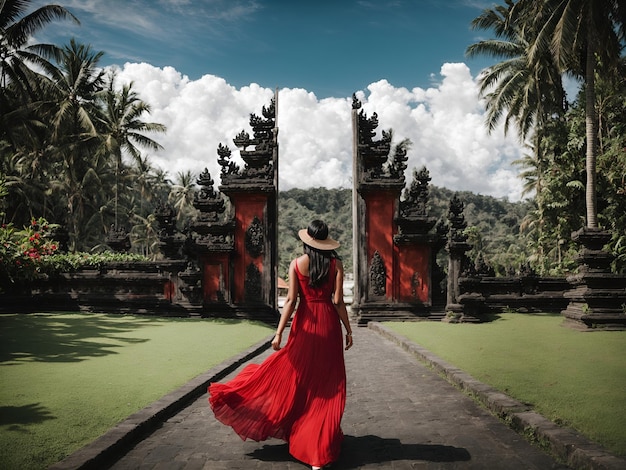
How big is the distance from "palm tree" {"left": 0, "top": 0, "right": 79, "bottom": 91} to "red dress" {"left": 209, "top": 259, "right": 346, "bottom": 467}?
2132 cm

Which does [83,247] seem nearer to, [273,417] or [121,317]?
[121,317]

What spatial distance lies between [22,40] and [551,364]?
2270 cm

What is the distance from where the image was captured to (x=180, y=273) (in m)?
14.5

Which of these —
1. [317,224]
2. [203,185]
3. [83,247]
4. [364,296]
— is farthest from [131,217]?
[317,224]

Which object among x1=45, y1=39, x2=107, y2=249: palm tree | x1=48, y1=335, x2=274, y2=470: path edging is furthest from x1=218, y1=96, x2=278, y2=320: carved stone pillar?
x1=45, y1=39, x2=107, y2=249: palm tree

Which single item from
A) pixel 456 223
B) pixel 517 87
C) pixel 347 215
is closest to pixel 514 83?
pixel 517 87

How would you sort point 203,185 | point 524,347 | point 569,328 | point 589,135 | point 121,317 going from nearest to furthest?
point 524,347
point 569,328
point 121,317
point 203,185
point 589,135

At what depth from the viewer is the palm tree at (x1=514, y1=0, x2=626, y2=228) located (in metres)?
15.9

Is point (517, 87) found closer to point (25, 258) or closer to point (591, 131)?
point (591, 131)

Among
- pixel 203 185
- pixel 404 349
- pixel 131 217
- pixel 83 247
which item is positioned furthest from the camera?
pixel 131 217

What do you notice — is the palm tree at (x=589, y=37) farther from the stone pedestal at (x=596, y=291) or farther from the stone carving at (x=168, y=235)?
the stone carving at (x=168, y=235)

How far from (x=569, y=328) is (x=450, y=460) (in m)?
8.29

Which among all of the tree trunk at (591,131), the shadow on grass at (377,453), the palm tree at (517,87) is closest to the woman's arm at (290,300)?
the shadow on grass at (377,453)

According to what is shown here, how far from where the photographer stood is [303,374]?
4023 millimetres
